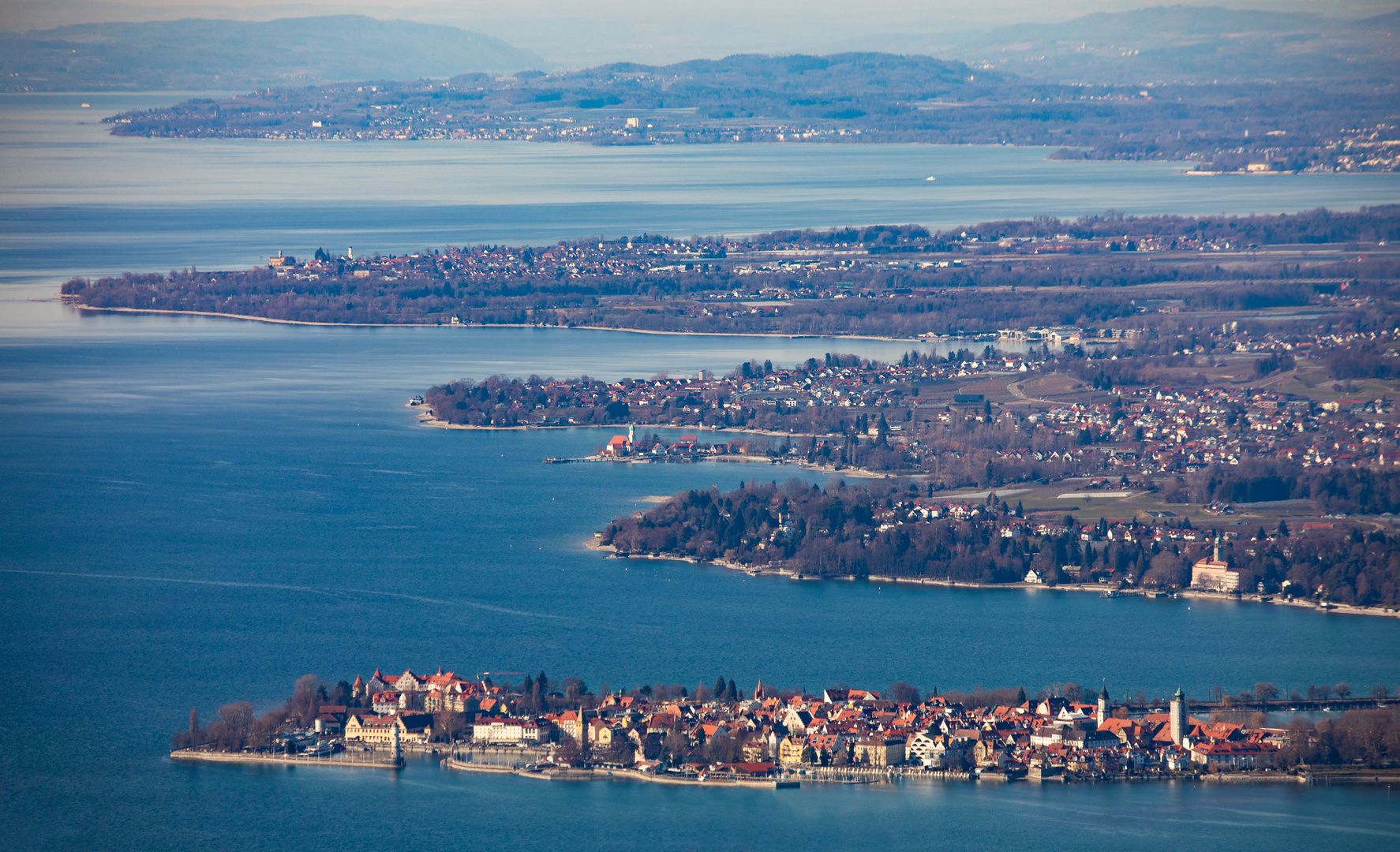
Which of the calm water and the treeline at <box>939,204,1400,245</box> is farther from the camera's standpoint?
the calm water

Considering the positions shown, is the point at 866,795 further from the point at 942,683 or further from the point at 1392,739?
the point at 1392,739

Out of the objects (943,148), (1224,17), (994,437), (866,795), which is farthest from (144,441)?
(943,148)

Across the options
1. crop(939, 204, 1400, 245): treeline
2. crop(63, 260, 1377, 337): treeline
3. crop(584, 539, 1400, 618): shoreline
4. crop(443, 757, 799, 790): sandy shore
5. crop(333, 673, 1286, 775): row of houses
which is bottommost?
crop(443, 757, 799, 790): sandy shore

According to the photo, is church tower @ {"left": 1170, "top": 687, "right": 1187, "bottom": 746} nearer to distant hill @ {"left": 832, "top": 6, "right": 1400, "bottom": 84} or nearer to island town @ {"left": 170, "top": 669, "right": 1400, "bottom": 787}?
island town @ {"left": 170, "top": 669, "right": 1400, "bottom": 787}

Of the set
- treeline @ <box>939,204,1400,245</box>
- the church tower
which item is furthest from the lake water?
treeline @ <box>939,204,1400,245</box>

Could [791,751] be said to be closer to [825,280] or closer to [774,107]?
[825,280]

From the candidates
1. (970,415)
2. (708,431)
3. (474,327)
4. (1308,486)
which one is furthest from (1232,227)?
(1308,486)
